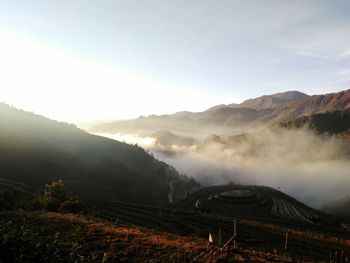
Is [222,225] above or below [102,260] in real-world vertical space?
below

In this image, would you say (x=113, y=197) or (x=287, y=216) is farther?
(x=113, y=197)

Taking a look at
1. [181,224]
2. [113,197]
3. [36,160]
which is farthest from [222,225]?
[36,160]

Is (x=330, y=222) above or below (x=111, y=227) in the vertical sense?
below

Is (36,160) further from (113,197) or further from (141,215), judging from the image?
(141,215)

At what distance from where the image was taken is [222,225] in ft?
320

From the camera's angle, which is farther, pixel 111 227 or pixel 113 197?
pixel 113 197

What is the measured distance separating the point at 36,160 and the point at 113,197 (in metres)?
51.0

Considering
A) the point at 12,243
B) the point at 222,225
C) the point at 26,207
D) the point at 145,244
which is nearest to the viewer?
the point at 12,243

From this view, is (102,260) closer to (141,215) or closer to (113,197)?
(141,215)

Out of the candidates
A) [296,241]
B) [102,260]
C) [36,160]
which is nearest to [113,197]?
[36,160]

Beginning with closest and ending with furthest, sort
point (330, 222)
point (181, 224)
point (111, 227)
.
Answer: point (111, 227) < point (181, 224) < point (330, 222)

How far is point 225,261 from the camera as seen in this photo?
Result: 105ft

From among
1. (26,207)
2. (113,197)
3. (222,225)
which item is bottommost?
(113,197)

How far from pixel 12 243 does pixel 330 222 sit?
582ft
